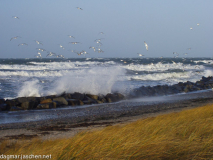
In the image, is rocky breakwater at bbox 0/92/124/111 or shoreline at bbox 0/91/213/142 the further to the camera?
rocky breakwater at bbox 0/92/124/111

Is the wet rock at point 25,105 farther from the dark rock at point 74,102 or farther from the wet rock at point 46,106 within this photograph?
the dark rock at point 74,102

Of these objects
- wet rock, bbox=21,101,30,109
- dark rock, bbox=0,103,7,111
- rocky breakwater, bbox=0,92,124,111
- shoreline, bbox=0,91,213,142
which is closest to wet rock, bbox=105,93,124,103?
rocky breakwater, bbox=0,92,124,111

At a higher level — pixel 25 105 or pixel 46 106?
pixel 25 105

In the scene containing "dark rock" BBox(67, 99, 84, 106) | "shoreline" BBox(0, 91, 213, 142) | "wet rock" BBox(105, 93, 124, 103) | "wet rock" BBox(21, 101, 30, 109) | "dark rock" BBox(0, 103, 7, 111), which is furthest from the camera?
"wet rock" BBox(105, 93, 124, 103)

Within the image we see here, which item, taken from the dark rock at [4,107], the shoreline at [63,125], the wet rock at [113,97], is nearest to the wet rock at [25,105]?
the dark rock at [4,107]

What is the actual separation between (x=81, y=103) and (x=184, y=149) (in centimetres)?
1274

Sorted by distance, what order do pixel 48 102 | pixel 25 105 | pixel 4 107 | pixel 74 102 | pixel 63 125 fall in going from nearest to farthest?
pixel 63 125 < pixel 4 107 < pixel 25 105 < pixel 48 102 < pixel 74 102

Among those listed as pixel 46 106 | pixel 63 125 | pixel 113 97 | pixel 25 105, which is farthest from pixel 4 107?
pixel 113 97

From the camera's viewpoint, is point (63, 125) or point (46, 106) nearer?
point (63, 125)

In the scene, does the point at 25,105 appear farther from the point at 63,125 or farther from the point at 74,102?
the point at 63,125

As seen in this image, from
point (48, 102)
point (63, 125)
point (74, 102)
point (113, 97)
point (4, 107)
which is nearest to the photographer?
point (63, 125)

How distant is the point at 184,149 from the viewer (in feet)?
13.9

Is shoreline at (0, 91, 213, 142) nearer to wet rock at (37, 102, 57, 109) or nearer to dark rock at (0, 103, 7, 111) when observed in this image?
wet rock at (37, 102, 57, 109)

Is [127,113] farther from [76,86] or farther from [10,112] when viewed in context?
[76,86]
